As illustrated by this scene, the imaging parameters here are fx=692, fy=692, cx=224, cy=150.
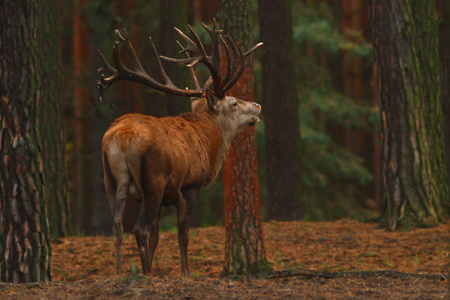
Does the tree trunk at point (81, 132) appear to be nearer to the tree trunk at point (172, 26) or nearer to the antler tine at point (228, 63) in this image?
the tree trunk at point (172, 26)

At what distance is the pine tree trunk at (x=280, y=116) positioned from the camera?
15180mm

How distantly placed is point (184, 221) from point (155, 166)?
1.11 metres

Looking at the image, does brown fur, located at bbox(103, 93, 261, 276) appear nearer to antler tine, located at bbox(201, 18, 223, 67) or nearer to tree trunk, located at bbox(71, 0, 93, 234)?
antler tine, located at bbox(201, 18, 223, 67)

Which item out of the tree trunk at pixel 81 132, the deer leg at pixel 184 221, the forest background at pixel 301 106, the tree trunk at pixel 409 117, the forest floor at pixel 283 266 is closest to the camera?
the forest floor at pixel 283 266

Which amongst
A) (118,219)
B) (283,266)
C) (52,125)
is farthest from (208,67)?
(52,125)

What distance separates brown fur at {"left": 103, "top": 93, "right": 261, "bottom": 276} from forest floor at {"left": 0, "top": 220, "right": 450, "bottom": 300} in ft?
2.47

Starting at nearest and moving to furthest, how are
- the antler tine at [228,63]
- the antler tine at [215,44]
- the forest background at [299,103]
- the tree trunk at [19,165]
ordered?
the tree trunk at [19,165]
the antler tine at [215,44]
the antler tine at [228,63]
the forest background at [299,103]

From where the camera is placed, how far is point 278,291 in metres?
6.79

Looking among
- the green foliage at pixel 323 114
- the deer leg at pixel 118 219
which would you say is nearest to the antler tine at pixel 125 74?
the deer leg at pixel 118 219

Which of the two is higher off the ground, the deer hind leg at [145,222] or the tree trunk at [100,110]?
the tree trunk at [100,110]

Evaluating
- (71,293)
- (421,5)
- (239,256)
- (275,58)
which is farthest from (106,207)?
(71,293)

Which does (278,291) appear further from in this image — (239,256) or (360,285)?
(239,256)

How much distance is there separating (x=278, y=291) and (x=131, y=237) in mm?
6233

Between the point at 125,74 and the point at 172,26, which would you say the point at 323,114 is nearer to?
the point at 172,26
